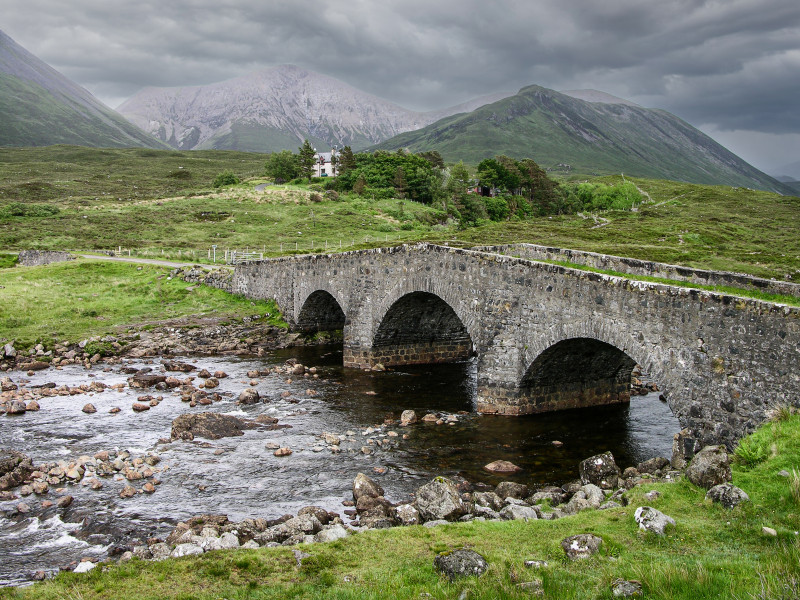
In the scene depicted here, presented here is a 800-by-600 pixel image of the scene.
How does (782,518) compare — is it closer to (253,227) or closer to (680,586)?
(680,586)

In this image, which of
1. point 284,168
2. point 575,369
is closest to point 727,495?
point 575,369

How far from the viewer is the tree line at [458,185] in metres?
98.8

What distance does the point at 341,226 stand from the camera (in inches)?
3258

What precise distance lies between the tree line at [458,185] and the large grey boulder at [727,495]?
79.0 m

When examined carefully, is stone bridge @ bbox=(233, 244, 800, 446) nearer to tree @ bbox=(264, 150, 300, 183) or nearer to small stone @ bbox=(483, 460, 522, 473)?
small stone @ bbox=(483, 460, 522, 473)

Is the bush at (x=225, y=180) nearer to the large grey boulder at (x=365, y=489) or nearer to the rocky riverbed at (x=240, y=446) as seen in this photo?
the rocky riverbed at (x=240, y=446)

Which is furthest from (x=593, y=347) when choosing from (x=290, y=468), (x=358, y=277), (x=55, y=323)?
(x=55, y=323)

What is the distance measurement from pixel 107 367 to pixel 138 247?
133 ft

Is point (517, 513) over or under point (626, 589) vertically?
under

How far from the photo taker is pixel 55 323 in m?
38.5

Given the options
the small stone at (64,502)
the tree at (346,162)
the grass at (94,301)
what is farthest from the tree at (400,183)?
the small stone at (64,502)

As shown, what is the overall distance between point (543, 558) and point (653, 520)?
204 centimetres

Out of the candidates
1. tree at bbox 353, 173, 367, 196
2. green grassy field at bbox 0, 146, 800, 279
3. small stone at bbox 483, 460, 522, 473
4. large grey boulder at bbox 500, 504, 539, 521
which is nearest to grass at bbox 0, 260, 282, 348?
green grassy field at bbox 0, 146, 800, 279

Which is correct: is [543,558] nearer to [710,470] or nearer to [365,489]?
[710,470]
